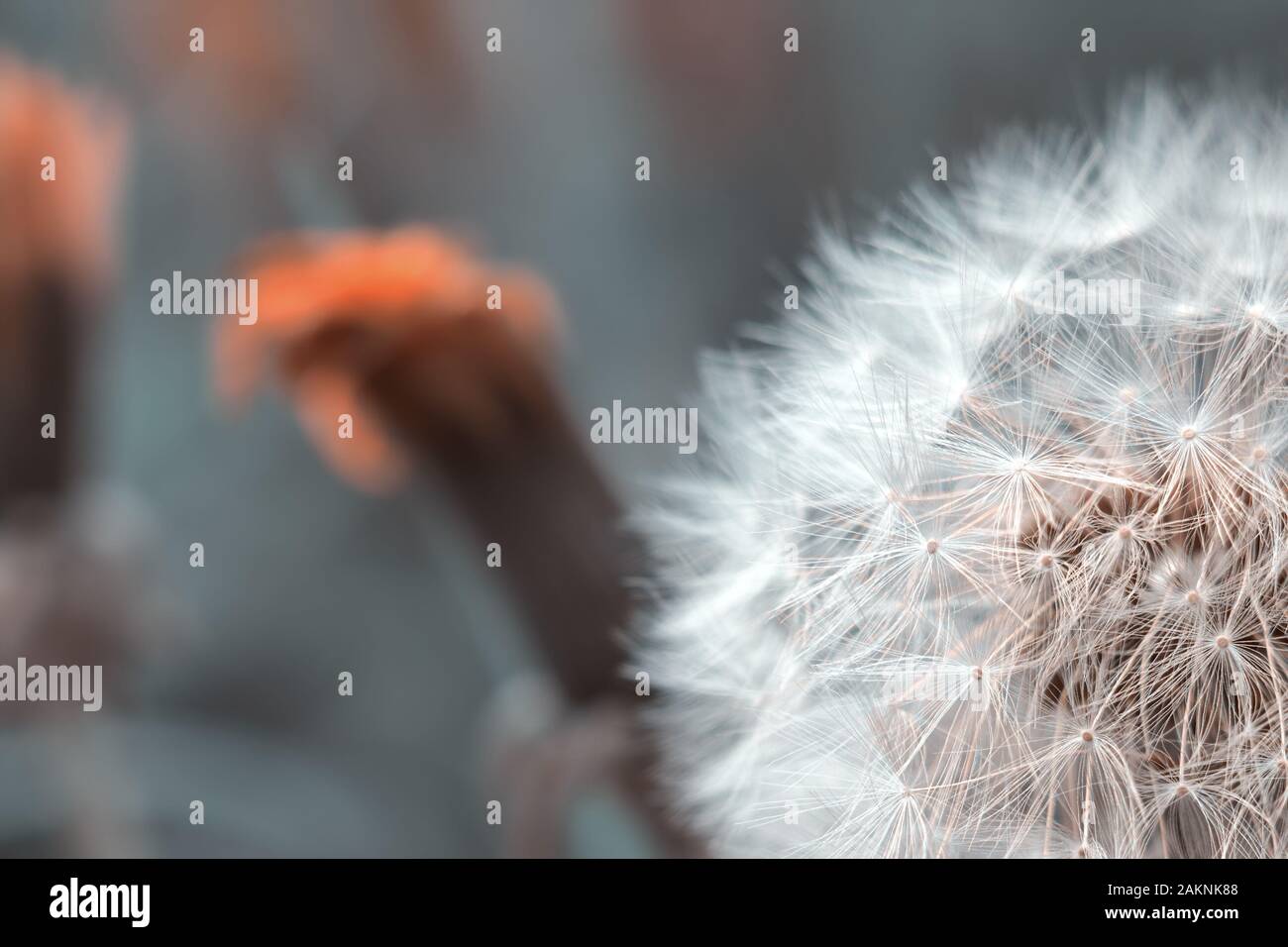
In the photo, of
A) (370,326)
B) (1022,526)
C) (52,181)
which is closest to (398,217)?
(52,181)

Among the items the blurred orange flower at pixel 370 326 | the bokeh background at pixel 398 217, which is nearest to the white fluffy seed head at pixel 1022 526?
the blurred orange flower at pixel 370 326

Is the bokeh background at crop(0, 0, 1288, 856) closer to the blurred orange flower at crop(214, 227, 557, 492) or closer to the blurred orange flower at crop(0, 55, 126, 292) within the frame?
the blurred orange flower at crop(0, 55, 126, 292)

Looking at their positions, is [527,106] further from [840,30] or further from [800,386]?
[800,386]

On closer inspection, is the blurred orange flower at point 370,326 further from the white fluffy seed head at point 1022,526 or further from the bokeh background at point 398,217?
the bokeh background at point 398,217

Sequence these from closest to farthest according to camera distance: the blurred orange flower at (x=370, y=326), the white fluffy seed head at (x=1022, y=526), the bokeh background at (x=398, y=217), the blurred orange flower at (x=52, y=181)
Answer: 1. the white fluffy seed head at (x=1022, y=526)
2. the blurred orange flower at (x=370, y=326)
3. the blurred orange flower at (x=52, y=181)
4. the bokeh background at (x=398, y=217)

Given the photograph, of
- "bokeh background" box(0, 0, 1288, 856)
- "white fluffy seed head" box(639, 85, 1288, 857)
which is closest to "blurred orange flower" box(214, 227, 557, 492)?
"white fluffy seed head" box(639, 85, 1288, 857)

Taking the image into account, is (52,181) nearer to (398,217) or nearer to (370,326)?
(398,217)

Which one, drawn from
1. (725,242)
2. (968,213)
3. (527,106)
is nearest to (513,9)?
(527,106)
